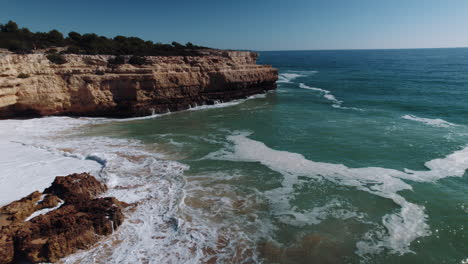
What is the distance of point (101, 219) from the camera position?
7.36m

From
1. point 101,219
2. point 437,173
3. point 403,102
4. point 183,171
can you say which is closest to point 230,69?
point 403,102

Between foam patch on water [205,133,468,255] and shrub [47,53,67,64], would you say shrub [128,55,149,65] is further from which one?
foam patch on water [205,133,468,255]

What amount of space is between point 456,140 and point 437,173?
18.4 feet

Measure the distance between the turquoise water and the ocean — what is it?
0.16 ft

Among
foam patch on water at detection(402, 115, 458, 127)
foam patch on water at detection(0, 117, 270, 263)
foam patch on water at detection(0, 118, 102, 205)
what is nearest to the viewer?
foam patch on water at detection(0, 117, 270, 263)

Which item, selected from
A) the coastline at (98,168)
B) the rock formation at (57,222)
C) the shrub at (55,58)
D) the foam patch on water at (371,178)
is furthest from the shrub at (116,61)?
the rock formation at (57,222)

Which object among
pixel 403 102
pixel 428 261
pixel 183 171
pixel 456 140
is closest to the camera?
pixel 428 261

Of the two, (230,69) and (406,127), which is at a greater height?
(230,69)

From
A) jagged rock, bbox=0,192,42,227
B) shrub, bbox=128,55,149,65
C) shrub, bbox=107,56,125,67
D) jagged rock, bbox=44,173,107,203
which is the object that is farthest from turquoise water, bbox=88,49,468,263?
shrub, bbox=107,56,125,67

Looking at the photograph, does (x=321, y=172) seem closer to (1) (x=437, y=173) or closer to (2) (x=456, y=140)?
(1) (x=437, y=173)

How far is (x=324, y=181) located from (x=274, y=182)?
76.5 inches

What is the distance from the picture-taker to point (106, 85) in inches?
846

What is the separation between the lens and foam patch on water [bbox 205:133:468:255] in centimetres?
748

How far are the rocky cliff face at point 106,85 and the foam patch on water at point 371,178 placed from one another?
36.4 ft
